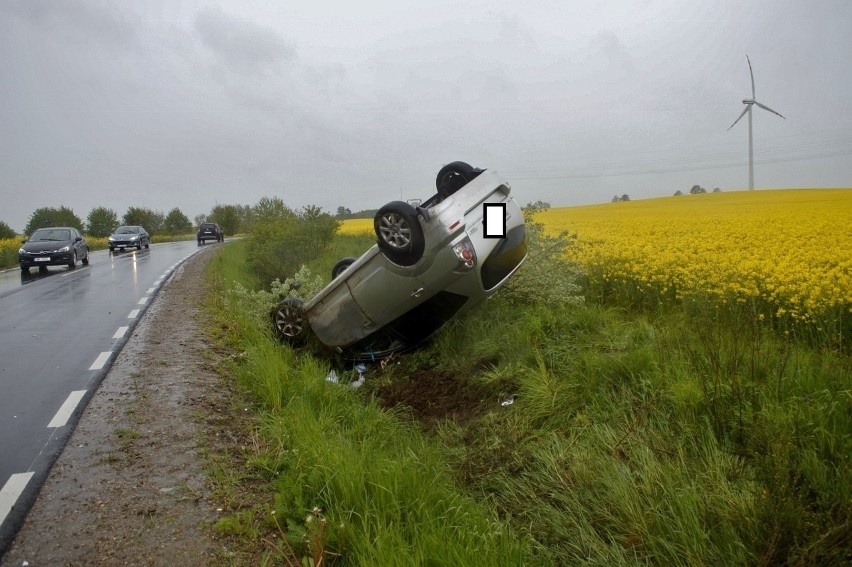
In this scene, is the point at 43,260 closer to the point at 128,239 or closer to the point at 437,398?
the point at 128,239

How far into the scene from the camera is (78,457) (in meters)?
4.03

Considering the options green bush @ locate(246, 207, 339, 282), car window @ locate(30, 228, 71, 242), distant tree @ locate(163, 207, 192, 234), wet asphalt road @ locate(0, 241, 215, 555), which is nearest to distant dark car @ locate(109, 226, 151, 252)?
car window @ locate(30, 228, 71, 242)

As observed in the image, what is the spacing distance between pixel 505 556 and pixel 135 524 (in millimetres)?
1990

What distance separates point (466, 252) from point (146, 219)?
235 ft

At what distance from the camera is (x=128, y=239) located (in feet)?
108

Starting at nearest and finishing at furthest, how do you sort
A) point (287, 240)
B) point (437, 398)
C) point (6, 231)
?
point (437, 398), point (287, 240), point (6, 231)

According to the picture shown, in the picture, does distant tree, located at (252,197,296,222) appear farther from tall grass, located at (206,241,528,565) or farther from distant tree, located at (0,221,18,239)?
distant tree, located at (0,221,18,239)

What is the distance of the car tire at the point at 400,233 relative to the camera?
614 cm

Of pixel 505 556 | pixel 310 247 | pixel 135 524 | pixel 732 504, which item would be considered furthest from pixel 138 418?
pixel 310 247

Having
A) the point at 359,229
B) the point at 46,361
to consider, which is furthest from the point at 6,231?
the point at 46,361

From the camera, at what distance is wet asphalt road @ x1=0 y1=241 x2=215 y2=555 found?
388 centimetres

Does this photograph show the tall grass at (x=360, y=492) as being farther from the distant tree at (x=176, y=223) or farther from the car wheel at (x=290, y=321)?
the distant tree at (x=176, y=223)

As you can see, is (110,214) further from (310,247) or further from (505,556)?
(505,556)

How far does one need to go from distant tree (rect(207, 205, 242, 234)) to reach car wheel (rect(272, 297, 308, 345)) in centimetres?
5795
